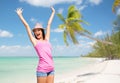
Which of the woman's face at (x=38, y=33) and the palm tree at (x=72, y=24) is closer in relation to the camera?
the woman's face at (x=38, y=33)

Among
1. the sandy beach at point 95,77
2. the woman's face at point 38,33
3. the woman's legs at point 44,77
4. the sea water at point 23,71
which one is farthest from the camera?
the sea water at point 23,71

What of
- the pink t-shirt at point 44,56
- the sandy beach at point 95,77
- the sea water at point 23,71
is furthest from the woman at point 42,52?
the sea water at point 23,71

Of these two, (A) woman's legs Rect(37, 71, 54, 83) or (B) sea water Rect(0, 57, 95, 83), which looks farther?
(B) sea water Rect(0, 57, 95, 83)

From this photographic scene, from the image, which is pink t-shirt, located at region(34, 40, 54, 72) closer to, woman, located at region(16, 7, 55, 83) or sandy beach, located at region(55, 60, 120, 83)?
woman, located at region(16, 7, 55, 83)

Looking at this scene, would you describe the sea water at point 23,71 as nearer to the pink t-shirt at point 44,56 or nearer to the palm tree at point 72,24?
the palm tree at point 72,24

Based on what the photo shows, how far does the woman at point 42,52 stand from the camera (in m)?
3.20

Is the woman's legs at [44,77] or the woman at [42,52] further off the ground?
the woman at [42,52]

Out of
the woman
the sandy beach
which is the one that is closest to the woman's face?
the woman

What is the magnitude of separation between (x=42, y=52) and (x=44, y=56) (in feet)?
0.18

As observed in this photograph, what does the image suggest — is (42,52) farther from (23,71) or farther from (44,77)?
(23,71)

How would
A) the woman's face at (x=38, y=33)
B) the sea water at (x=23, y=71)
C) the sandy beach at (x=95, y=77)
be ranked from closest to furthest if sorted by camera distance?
1. the woman's face at (x=38, y=33)
2. the sandy beach at (x=95, y=77)
3. the sea water at (x=23, y=71)

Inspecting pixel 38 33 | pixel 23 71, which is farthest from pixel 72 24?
pixel 38 33

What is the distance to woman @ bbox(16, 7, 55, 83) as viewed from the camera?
320cm

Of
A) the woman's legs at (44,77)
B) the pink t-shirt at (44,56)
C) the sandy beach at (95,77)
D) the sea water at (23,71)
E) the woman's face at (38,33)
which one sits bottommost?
the sea water at (23,71)
